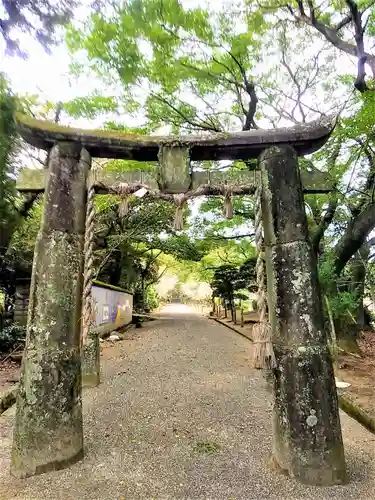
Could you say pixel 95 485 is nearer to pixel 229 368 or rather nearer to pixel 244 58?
pixel 229 368

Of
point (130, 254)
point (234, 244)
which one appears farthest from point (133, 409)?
point (130, 254)

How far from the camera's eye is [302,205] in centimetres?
350

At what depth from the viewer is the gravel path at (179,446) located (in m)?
2.87

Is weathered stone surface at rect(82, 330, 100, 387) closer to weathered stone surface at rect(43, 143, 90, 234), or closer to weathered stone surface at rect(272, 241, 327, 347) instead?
weathered stone surface at rect(43, 143, 90, 234)

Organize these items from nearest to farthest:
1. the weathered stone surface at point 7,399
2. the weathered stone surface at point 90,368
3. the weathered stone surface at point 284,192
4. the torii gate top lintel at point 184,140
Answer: the weathered stone surface at point 284,192 → the torii gate top lintel at point 184,140 → the weathered stone surface at point 7,399 → the weathered stone surface at point 90,368

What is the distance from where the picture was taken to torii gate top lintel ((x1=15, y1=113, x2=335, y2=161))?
3562 millimetres

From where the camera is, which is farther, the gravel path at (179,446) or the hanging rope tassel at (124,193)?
the hanging rope tassel at (124,193)

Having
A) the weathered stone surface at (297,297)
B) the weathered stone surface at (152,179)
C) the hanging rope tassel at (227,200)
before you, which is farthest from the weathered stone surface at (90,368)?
the weathered stone surface at (297,297)

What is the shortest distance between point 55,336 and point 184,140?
2561mm

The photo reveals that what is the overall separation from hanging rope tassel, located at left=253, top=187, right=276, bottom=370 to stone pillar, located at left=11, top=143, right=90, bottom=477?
1.94 m

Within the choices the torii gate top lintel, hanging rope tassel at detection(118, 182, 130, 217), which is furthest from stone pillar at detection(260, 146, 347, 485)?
hanging rope tassel at detection(118, 182, 130, 217)

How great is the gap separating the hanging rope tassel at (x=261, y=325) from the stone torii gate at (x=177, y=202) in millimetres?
70

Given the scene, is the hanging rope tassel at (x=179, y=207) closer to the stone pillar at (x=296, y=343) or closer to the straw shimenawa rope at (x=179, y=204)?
the straw shimenawa rope at (x=179, y=204)

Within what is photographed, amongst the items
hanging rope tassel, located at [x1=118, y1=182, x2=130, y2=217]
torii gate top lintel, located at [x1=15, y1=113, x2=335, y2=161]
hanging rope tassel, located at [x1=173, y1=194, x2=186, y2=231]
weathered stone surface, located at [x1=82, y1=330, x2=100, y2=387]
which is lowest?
weathered stone surface, located at [x1=82, y1=330, x2=100, y2=387]
